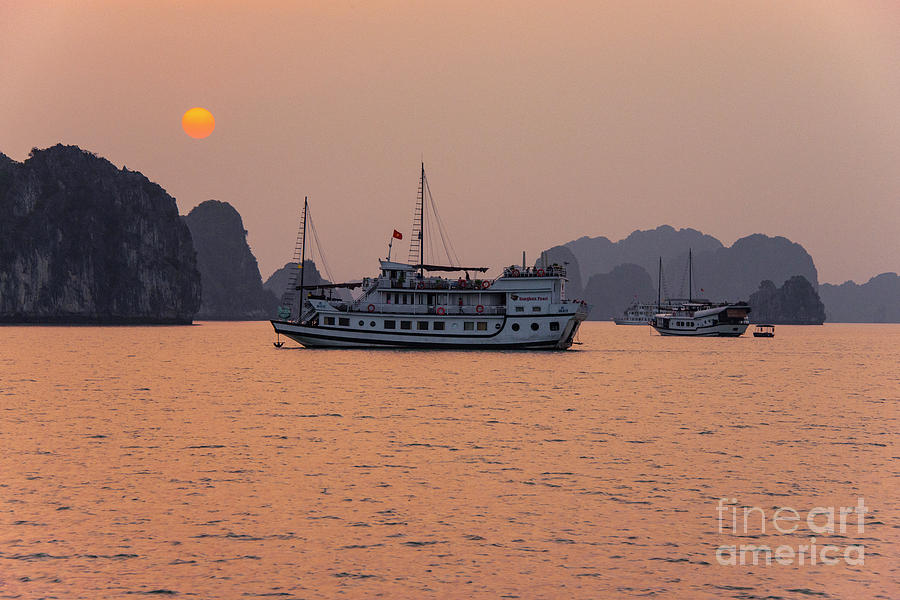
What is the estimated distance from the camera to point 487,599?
37.5ft

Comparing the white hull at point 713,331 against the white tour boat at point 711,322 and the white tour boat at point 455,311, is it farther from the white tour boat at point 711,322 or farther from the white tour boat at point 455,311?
the white tour boat at point 455,311

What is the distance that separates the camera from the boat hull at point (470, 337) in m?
77.1

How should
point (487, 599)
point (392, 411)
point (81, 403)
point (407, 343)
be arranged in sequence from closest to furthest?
1. point (487, 599)
2. point (392, 411)
3. point (81, 403)
4. point (407, 343)

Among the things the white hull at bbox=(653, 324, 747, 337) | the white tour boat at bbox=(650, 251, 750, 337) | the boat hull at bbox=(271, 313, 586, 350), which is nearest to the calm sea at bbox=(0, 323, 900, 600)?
the boat hull at bbox=(271, 313, 586, 350)

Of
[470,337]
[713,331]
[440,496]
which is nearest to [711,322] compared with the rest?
[713,331]

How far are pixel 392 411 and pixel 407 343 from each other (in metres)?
43.1

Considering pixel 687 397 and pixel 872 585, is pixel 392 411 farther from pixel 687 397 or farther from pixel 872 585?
pixel 872 585

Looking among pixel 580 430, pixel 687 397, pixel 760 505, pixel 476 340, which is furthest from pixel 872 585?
pixel 476 340

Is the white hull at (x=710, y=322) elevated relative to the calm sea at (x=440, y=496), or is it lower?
elevated

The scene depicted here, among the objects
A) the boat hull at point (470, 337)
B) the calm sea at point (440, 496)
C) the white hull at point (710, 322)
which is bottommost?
the calm sea at point (440, 496)

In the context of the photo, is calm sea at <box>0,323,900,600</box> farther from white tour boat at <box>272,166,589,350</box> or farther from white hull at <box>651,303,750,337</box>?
white hull at <box>651,303,750,337</box>

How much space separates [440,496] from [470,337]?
59.8 meters

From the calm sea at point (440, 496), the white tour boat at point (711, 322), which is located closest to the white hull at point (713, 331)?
the white tour boat at point (711, 322)

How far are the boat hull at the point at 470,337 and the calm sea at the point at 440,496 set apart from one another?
119ft
